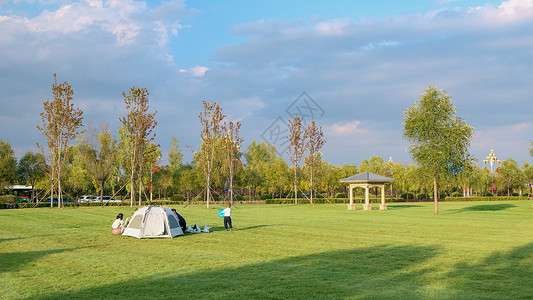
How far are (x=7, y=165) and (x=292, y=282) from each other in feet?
206

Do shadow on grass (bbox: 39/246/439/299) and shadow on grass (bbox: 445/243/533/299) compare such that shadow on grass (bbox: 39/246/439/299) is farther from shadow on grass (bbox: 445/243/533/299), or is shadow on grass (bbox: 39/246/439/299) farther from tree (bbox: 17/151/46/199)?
tree (bbox: 17/151/46/199)

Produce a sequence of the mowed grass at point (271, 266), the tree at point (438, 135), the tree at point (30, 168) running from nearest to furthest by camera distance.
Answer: the mowed grass at point (271, 266), the tree at point (438, 135), the tree at point (30, 168)

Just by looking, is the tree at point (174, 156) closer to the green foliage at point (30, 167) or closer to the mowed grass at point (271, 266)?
the green foliage at point (30, 167)

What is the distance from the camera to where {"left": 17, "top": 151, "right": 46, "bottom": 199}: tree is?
239 ft

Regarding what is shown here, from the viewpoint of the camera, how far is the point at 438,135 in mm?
38625

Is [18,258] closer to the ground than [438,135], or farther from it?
closer to the ground

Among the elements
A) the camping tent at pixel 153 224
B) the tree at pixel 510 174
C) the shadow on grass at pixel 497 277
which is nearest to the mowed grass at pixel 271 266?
the shadow on grass at pixel 497 277

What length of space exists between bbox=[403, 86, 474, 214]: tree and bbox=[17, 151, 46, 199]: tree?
6059cm

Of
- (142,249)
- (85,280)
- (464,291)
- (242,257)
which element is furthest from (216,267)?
(464,291)

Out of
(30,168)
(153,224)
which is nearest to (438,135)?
(153,224)

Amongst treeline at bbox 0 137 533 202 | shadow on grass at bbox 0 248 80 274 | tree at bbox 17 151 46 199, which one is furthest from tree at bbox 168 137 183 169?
shadow on grass at bbox 0 248 80 274

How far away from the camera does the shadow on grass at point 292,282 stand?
32.8 ft

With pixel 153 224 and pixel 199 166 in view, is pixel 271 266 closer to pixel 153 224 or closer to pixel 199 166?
pixel 153 224

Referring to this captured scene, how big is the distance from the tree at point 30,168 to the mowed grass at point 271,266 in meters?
56.4
